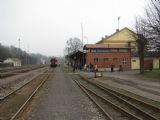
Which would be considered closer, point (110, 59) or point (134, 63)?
point (110, 59)

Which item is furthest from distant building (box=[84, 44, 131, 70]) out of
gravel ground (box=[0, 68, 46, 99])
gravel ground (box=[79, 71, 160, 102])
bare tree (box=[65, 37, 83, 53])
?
bare tree (box=[65, 37, 83, 53])

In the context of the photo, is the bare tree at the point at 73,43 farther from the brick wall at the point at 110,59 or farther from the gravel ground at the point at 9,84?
the gravel ground at the point at 9,84

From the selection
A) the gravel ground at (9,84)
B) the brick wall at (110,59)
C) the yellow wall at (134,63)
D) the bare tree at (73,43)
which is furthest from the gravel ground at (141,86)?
the bare tree at (73,43)

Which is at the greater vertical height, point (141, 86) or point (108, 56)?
point (108, 56)

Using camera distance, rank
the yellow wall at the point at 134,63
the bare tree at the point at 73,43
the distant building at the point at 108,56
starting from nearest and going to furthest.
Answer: the distant building at the point at 108,56 → the yellow wall at the point at 134,63 → the bare tree at the point at 73,43

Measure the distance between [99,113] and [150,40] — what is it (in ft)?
91.6

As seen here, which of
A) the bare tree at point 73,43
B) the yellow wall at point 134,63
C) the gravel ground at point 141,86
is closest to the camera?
the gravel ground at point 141,86

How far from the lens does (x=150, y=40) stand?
41.0 m

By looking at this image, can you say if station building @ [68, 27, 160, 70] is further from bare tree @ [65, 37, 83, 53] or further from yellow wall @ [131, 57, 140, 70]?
bare tree @ [65, 37, 83, 53]

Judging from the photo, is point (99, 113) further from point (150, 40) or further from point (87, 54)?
point (87, 54)

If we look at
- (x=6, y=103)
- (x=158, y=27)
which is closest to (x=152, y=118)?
(x=6, y=103)

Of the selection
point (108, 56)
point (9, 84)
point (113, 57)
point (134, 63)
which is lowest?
point (9, 84)

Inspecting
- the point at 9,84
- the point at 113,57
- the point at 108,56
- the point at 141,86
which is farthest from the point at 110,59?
the point at 141,86

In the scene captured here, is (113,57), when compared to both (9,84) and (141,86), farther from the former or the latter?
(141,86)
